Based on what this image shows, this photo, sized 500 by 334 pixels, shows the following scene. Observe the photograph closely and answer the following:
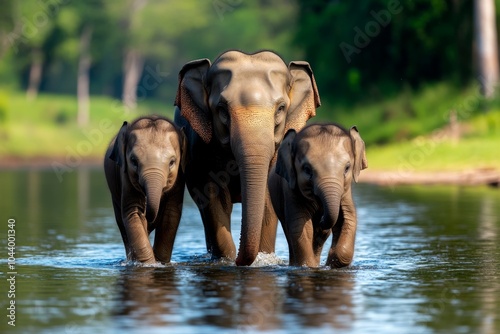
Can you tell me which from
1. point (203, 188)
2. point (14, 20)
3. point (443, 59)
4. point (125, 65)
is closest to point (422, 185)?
point (443, 59)

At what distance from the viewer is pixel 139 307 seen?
1388 centimetres

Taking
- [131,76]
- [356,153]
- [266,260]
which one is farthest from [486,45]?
[131,76]

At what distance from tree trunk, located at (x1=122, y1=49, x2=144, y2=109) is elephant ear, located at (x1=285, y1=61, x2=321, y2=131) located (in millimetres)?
95389

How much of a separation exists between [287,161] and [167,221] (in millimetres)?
2057

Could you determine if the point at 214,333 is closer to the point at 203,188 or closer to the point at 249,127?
the point at 249,127

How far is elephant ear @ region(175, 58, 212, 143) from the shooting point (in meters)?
17.9

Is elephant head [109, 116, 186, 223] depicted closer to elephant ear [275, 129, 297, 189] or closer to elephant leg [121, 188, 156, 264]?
elephant leg [121, 188, 156, 264]

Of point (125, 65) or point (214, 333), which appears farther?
point (125, 65)

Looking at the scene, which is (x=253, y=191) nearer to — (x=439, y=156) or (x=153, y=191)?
(x=153, y=191)

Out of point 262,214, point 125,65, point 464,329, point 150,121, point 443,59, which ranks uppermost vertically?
point 125,65

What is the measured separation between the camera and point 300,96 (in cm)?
1805

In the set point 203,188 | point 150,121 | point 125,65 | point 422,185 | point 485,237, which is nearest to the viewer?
point 150,121

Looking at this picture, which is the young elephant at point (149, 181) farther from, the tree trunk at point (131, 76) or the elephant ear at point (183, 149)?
the tree trunk at point (131, 76)

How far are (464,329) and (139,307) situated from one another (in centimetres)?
319
